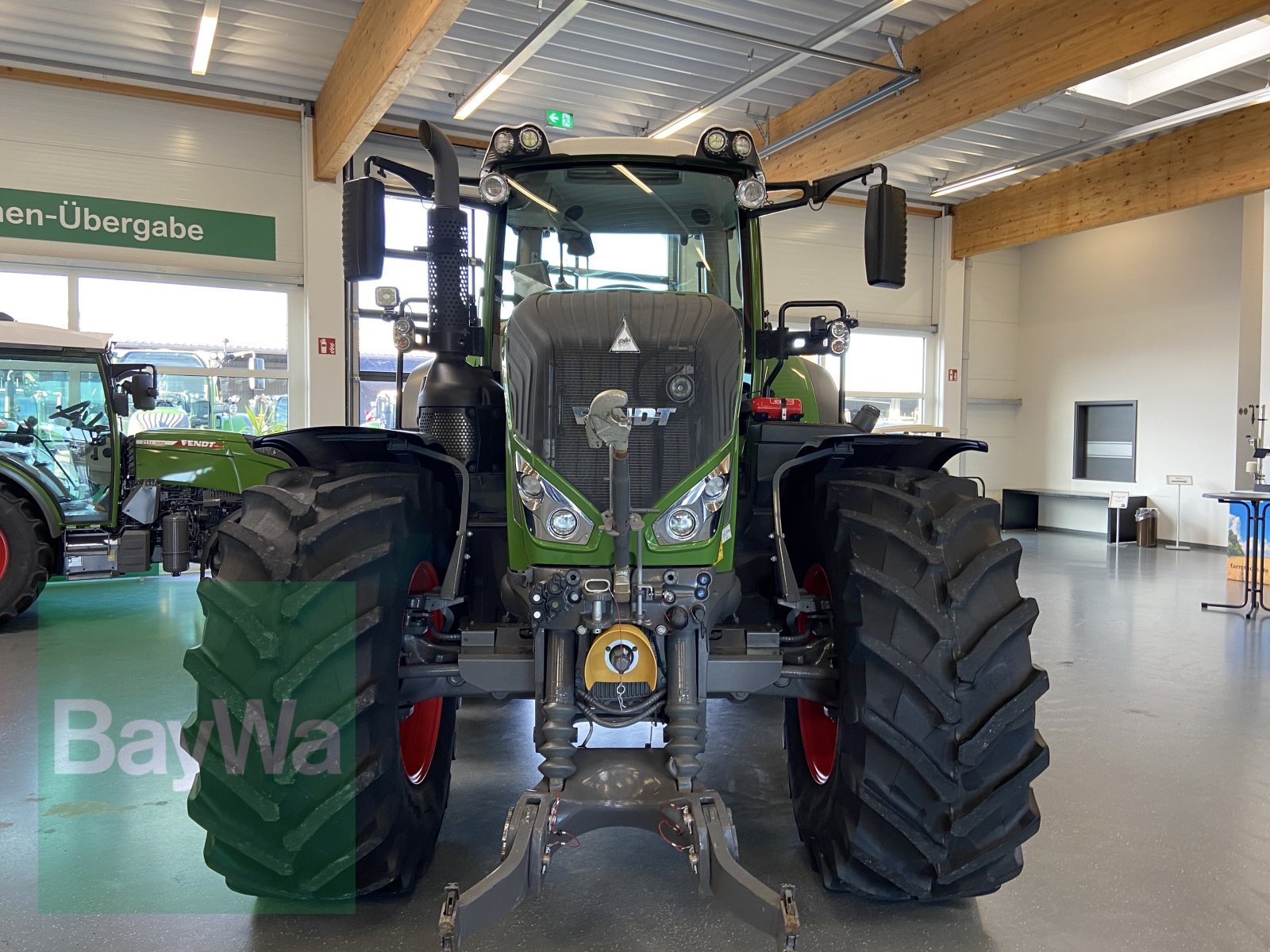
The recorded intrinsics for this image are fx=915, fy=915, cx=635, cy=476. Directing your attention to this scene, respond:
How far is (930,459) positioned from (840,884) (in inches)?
55.0

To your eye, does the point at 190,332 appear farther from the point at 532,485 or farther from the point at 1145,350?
the point at 1145,350

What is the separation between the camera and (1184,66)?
10.2 meters

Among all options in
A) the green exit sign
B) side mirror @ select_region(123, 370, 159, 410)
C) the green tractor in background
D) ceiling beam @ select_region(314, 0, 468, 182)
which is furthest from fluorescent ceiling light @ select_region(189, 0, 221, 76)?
the green exit sign

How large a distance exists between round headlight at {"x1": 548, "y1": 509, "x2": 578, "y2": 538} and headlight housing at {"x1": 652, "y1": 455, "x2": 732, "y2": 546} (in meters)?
0.22

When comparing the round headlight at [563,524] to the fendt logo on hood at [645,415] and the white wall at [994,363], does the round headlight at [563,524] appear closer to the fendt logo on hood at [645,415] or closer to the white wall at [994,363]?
the fendt logo on hood at [645,415]

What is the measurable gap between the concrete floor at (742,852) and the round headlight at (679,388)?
4.82ft

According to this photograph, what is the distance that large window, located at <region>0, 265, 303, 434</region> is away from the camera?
10305mm

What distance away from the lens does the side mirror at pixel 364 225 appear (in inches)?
121

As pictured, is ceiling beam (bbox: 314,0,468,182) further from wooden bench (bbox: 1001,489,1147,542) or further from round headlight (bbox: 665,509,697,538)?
wooden bench (bbox: 1001,489,1147,542)

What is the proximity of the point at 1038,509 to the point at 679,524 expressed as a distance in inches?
637

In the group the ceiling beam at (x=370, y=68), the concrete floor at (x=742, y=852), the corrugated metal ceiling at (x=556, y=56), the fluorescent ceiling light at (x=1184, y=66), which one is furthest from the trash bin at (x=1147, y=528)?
the ceiling beam at (x=370, y=68)

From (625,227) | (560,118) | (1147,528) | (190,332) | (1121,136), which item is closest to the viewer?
(625,227)

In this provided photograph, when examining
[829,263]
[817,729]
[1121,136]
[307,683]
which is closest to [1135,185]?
[1121,136]

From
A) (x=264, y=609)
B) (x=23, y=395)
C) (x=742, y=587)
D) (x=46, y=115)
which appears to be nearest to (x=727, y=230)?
(x=742, y=587)
